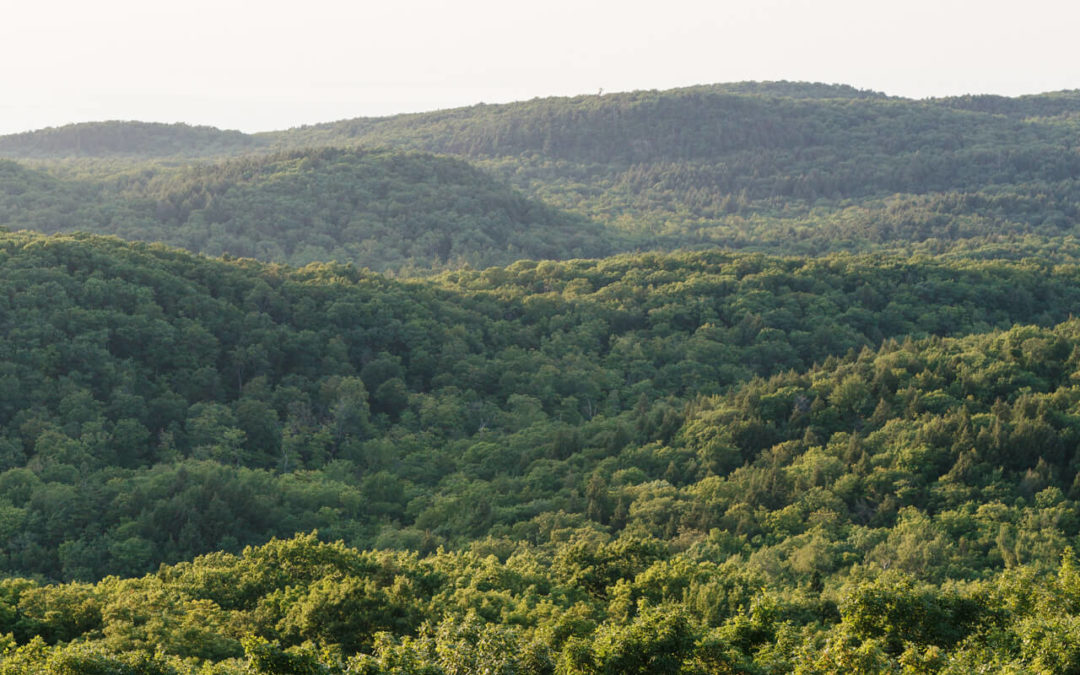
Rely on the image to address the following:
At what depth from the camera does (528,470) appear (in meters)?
78.6

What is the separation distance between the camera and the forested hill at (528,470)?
36469 mm

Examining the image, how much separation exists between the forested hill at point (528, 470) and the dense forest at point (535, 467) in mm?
220

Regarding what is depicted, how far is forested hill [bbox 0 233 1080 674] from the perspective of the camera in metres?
36.5

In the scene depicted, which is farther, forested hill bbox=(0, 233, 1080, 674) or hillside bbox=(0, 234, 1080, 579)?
hillside bbox=(0, 234, 1080, 579)

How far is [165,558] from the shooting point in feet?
206

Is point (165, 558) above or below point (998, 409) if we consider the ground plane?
below

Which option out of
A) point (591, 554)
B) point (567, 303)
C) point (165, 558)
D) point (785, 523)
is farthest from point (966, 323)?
point (165, 558)

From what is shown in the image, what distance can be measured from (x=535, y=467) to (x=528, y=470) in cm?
112

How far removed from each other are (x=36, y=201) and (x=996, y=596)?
174 m

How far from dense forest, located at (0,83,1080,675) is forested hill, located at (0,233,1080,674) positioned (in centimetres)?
22

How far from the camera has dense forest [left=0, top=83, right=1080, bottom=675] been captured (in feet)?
120

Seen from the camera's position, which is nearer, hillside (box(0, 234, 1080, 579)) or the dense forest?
the dense forest

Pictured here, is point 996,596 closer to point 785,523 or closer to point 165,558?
point 785,523

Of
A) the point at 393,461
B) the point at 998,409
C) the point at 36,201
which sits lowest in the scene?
the point at 393,461
